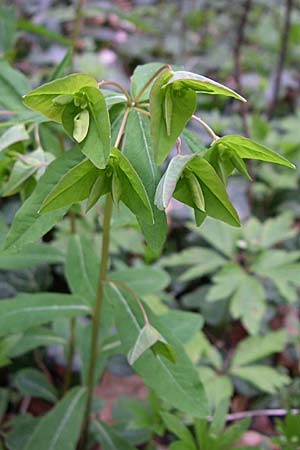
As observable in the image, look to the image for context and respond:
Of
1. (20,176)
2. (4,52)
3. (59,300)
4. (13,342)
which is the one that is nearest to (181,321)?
(59,300)

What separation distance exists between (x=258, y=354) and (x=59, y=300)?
813mm

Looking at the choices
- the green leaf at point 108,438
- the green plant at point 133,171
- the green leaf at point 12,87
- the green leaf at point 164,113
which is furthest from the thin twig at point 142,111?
the green leaf at point 108,438

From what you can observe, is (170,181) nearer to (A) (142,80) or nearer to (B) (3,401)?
(A) (142,80)

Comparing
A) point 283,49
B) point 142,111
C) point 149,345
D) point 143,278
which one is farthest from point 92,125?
point 283,49

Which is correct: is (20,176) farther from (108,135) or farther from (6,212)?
(6,212)

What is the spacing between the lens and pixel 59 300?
1.21 m

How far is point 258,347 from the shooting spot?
5.75 feet

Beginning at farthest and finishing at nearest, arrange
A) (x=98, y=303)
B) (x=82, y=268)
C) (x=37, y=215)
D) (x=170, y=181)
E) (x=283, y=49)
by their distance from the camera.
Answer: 1. (x=283, y=49)
2. (x=82, y=268)
3. (x=98, y=303)
4. (x=37, y=215)
5. (x=170, y=181)

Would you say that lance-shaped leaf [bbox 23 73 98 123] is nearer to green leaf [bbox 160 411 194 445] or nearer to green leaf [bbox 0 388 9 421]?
green leaf [bbox 160 411 194 445]

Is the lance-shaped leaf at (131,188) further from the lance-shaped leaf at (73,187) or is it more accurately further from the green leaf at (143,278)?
the green leaf at (143,278)

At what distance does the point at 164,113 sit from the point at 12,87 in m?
0.57

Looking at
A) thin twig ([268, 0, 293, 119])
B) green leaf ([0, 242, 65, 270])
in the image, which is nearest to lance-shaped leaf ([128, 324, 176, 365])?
green leaf ([0, 242, 65, 270])

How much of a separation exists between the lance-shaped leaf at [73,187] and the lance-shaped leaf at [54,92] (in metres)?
0.10

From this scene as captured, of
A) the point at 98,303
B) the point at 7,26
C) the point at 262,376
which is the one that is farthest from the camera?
the point at 7,26
